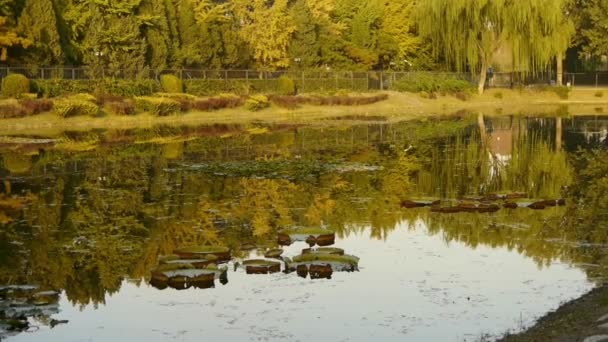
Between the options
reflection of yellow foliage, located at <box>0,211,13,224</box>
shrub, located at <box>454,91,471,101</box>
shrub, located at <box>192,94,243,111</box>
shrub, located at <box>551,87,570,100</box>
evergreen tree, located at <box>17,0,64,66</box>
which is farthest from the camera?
shrub, located at <box>551,87,570,100</box>

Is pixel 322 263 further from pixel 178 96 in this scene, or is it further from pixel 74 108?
pixel 178 96

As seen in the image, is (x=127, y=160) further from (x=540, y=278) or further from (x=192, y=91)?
(x=192, y=91)

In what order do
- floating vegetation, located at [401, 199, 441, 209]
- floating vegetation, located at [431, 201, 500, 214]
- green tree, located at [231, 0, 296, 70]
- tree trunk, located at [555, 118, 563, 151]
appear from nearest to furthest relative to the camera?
floating vegetation, located at [431, 201, 500, 214]
floating vegetation, located at [401, 199, 441, 209]
tree trunk, located at [555, 118, 563, 151]
green tree, located at [231, 0, 296, 70]

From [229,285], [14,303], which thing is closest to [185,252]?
[229,285]

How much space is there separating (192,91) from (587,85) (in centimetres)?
4158

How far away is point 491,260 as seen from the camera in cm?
1342

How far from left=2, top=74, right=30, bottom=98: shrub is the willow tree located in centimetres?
3109

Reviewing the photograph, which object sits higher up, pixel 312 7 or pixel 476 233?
pixel 312 7

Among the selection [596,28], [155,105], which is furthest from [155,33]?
[596,28]

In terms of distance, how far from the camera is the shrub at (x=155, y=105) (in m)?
43.8

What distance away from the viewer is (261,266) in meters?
12.6

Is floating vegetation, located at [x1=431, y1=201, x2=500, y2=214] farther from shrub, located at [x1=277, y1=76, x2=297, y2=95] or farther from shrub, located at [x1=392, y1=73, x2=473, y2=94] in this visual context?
shrub, located at [x1=392, y1=73, x2=473, y2=94]

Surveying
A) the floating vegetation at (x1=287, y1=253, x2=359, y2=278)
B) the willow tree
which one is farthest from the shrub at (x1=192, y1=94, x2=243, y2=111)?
the floating vegetation at (x1=287, y1=253, x2=359, y2=278)

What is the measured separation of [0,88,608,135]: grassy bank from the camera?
4034 centimetres
